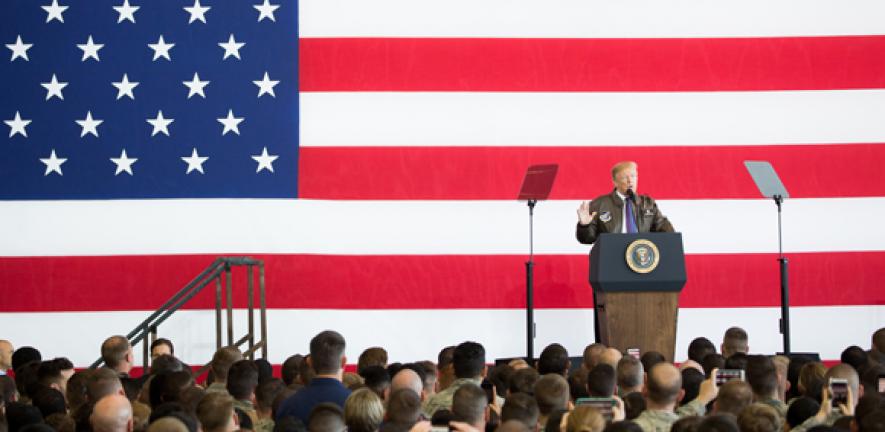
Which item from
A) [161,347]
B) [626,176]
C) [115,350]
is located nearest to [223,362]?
[115,350]

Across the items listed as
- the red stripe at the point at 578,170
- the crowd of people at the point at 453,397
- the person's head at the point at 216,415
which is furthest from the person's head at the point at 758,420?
the red stripe at the point at 578,170

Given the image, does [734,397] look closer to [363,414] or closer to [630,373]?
[630,373]

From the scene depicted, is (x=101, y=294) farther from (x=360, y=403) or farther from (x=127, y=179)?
(x=360, y=403)

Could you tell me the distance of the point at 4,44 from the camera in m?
8.72

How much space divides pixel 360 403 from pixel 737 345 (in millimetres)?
3374

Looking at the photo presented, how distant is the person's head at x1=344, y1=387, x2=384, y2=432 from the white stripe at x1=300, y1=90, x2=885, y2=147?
5121mm

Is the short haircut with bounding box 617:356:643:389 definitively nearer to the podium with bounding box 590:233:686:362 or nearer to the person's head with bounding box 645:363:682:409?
the person's head with bounding box 645:363:682:409

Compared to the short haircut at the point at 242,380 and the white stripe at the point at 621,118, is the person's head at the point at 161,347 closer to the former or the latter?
the short haircut at the point at 242,380

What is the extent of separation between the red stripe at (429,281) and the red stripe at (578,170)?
46 centimetres

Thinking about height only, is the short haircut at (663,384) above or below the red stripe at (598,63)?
below

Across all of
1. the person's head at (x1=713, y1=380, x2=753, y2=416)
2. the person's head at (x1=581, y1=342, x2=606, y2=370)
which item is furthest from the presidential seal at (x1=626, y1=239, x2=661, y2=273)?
the person's head at (x1=713, y1=380, x2=753, y2=416)

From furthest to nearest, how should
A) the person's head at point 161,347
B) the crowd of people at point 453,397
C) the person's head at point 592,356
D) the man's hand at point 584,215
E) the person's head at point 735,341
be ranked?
the man's hand at point 584,215
the person's head at point 161,347
the person's head at point 735,341
the person's head at point 592,356
the crowd of people at point 453,397

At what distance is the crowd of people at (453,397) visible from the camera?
12.1ft

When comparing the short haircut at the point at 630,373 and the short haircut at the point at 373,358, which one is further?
the short haircut at the point at 373,358
